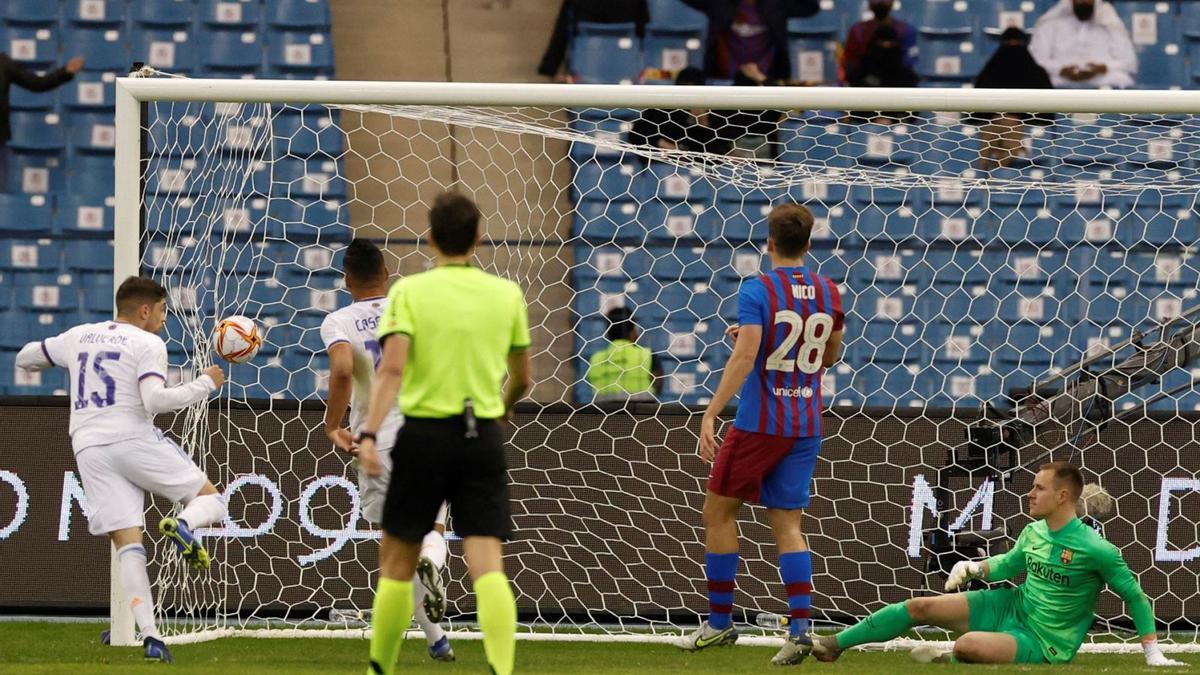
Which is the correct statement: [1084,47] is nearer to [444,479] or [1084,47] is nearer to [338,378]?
[338,378]

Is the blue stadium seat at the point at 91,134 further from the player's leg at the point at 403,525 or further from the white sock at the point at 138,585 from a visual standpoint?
the player's leg at the point at 403,525

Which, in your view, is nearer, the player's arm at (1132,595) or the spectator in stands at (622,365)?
the player's arm at (1132,595)

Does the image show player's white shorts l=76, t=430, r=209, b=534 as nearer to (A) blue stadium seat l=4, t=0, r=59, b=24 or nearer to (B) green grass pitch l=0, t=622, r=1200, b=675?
(B) green grass pitch l=0, t=622, r=1200, b=675

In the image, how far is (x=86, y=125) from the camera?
496 inches

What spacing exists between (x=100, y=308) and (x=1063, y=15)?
7.72 metres

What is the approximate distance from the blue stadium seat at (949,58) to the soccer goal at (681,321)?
1.04m

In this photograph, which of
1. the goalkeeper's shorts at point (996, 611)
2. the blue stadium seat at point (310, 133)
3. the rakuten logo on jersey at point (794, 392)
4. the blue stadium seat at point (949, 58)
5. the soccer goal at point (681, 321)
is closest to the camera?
the rakuten logo on jersey at point (794, 392)

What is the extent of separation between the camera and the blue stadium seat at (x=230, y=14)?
12875 millimetres

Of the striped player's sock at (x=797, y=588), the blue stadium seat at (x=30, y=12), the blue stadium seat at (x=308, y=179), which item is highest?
the blue stadium seat at (x=30, y=12)

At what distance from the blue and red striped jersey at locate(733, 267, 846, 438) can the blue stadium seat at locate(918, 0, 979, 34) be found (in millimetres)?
7162

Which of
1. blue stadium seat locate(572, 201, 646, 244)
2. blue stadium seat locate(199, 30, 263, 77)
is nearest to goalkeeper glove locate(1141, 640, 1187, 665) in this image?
blue stadium seat locate(572, 201, 646, 244)

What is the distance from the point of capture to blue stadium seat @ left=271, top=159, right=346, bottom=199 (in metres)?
11.7

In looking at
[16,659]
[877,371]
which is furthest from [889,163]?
[16,659]

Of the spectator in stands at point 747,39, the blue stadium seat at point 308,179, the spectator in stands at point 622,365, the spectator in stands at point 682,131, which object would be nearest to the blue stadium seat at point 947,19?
the spectator in stands at point 747,39
